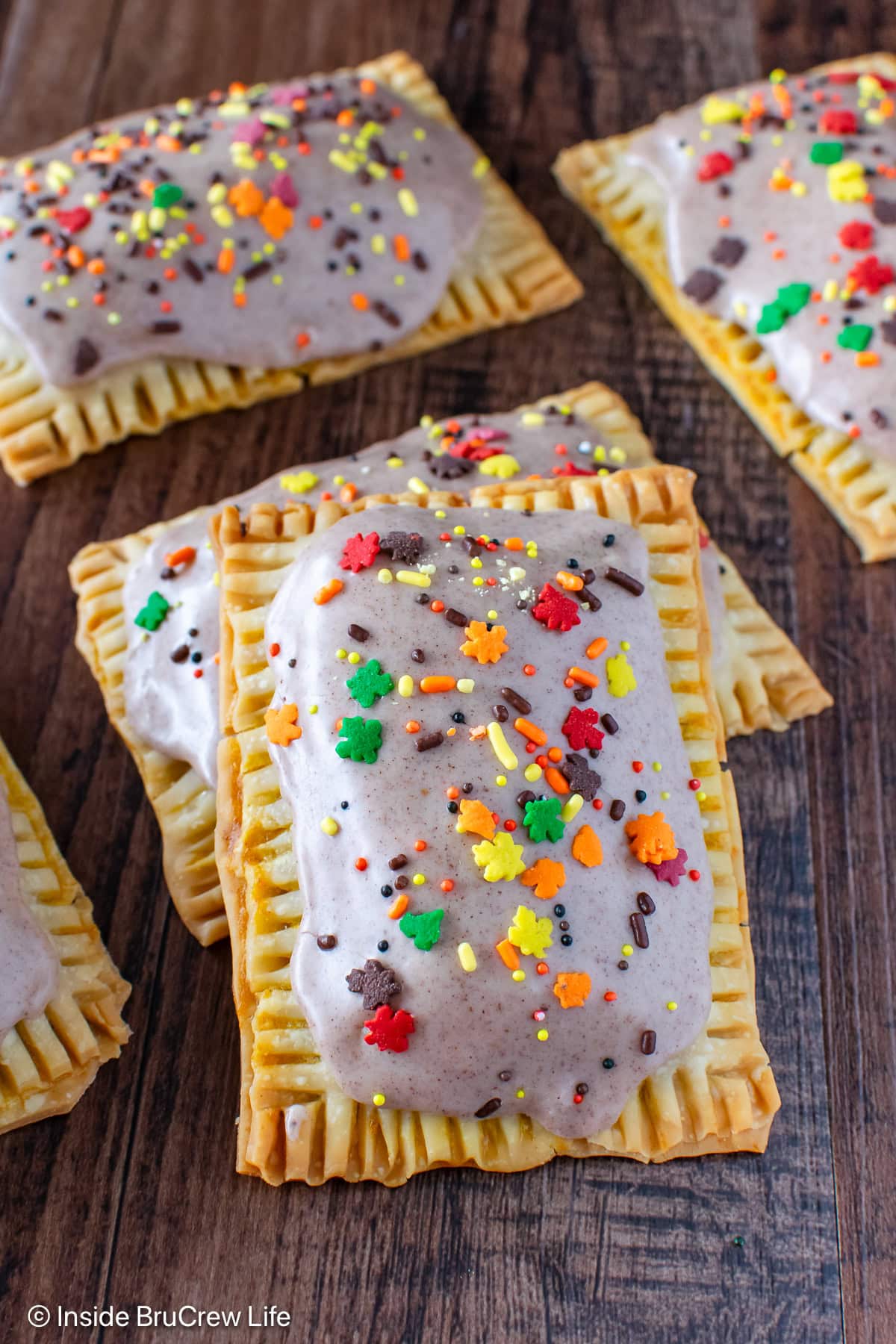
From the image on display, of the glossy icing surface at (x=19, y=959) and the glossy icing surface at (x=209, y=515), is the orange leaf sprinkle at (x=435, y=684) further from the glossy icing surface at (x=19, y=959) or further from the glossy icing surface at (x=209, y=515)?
the glossy icing surface at (x=19, y=959)

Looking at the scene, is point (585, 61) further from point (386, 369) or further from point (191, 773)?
point (191, 773)

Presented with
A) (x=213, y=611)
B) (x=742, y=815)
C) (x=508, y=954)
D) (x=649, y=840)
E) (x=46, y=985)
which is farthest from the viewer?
(x=742, y=815)

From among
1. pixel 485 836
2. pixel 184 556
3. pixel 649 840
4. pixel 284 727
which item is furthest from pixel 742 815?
pixel 184 556

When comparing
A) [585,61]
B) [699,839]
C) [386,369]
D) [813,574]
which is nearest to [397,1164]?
[699,839]

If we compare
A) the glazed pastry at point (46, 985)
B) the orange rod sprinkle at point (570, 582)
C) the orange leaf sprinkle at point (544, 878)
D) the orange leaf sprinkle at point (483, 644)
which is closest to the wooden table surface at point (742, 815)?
the glazed pastry at point (46, 985)

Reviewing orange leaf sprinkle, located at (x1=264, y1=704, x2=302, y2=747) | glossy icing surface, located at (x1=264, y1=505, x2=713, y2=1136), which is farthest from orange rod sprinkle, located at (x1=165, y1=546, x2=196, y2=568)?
orange leaf sprinkle, located at (x1=264, y1=704, x2=302, y2=747)

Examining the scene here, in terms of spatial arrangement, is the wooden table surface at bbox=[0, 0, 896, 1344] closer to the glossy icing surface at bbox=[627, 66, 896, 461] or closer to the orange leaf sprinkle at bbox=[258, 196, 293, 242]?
the glossy icing surface at bbox=[627, 66, 896, 461]

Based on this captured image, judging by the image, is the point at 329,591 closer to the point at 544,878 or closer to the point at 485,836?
the point at 485,836
